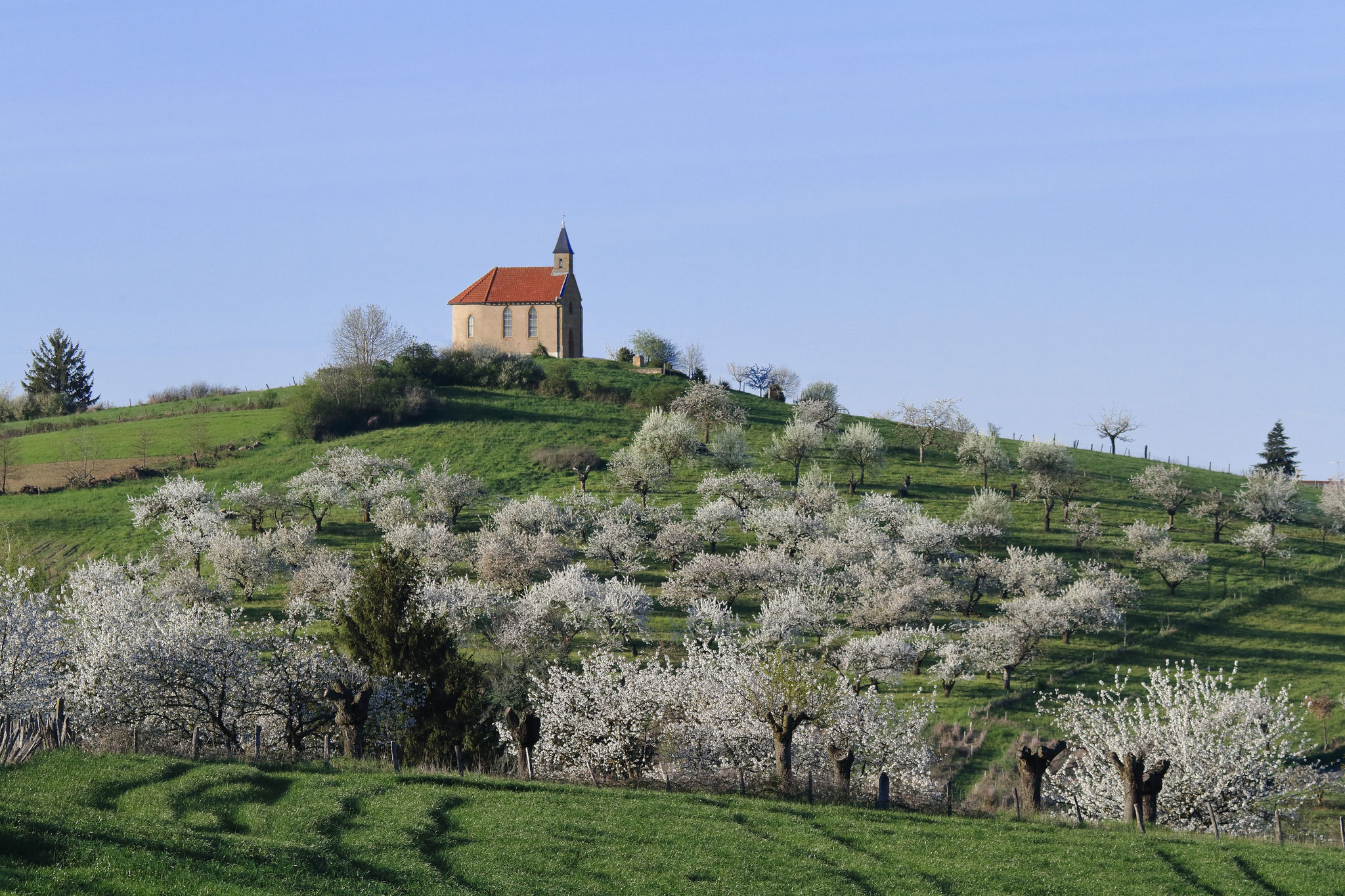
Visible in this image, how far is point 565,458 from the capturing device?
315ft

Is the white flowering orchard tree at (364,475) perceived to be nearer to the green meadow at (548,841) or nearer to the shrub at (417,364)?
the shrub at (417,364)

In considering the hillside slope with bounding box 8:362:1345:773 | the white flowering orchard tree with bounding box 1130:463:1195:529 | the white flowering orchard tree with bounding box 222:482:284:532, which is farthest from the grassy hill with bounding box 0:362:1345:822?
the white flowering orchard tree with bounding box 222:482:284:532

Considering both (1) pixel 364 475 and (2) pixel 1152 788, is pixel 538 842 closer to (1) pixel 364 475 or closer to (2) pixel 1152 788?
(2) pixel 1152 788

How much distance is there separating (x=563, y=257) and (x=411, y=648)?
4358 inches

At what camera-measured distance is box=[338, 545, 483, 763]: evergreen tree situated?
1688 inches

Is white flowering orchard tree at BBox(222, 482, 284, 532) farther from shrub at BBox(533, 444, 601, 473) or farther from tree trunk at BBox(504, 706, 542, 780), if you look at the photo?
tree trunk at BBox(504, 706, 542, 780)

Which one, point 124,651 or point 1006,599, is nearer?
point 124,651

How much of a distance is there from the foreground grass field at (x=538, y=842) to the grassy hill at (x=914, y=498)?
68.3ft

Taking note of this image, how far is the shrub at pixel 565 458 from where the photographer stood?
9500 cm

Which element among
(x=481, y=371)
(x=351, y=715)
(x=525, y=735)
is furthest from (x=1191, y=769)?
(x=481, y=371)

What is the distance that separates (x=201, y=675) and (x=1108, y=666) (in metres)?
47.0

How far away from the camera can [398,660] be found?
144 ft

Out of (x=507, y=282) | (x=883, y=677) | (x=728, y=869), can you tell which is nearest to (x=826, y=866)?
(x=728, y=869)

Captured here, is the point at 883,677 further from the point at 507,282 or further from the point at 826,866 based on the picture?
the point at 507,282
